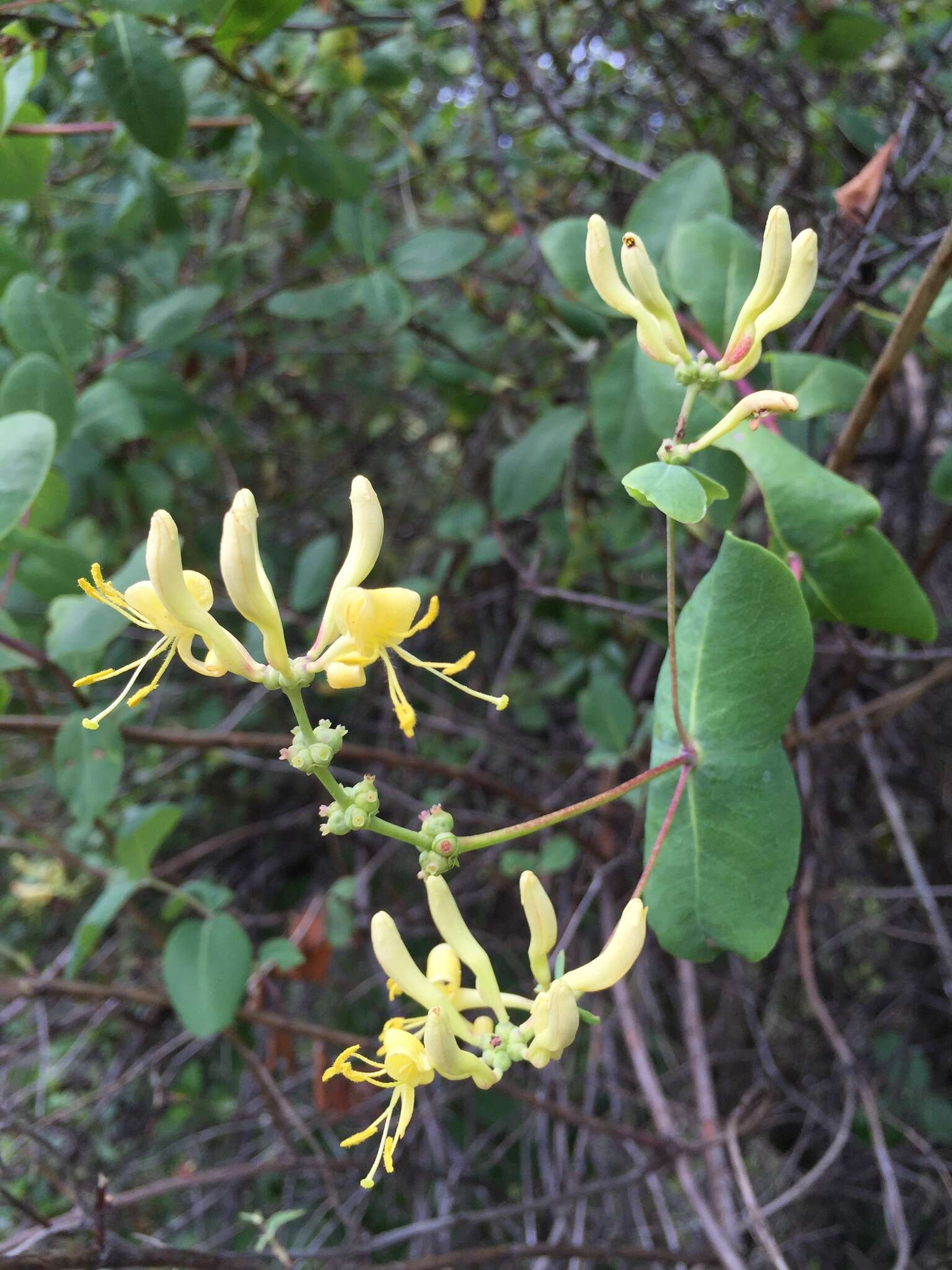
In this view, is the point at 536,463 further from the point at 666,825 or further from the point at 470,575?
the point at 666,825

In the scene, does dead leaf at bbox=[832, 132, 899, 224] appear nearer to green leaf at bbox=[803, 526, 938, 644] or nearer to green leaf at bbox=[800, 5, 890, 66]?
green leaf at bbox=[803, 526, 938, 644]

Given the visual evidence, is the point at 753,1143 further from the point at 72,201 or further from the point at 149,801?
the point at 72,201

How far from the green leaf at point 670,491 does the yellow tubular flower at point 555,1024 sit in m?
0.30

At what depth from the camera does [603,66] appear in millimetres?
1762

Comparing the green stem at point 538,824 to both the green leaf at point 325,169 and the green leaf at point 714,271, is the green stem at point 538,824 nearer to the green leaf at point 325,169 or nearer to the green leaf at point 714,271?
the green leaf at point 714,271

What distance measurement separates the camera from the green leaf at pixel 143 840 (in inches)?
46.2

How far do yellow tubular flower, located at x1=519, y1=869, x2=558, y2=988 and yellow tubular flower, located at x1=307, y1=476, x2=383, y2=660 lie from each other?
21 cm

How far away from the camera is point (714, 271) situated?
965 mm

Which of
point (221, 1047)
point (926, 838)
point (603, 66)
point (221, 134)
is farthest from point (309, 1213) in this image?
point (603, 66)

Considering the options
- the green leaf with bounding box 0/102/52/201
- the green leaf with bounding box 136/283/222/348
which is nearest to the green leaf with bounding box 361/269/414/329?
the green leaf with bounding box 136/283/222/348

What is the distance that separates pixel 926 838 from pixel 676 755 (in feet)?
4.08

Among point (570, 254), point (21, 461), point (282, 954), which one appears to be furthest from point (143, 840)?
point (570, 254)

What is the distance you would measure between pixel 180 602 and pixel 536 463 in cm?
83

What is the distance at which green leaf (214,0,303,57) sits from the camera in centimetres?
103
